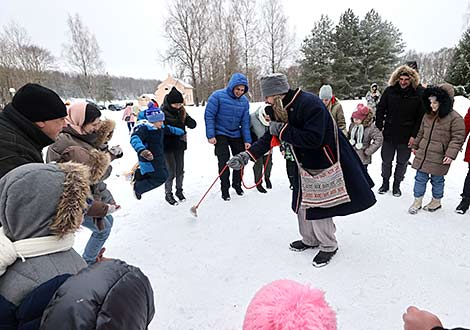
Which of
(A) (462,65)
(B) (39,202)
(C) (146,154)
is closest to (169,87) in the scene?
(A) (462,65)

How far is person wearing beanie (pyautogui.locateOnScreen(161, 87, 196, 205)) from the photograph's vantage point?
4152mm

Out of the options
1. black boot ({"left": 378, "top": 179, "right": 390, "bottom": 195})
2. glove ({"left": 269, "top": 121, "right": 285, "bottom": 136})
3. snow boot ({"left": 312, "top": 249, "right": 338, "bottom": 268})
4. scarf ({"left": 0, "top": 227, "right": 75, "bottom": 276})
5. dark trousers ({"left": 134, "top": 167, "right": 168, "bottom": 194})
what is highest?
glove ({"left": 269, "top": 121, "right": 285, "bottom": 136})

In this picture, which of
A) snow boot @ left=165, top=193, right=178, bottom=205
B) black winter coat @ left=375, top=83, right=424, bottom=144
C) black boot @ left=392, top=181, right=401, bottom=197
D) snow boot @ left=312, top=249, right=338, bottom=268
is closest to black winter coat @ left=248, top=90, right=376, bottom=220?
snow boot @ left=312, top=249, right=338, bottom=268

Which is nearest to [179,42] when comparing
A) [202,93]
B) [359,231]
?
[202,93]

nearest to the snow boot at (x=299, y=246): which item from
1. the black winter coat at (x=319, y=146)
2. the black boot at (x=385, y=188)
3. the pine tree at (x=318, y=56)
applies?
the black winter coat at (x=319, y=146)

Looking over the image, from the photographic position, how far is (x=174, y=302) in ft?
7.75

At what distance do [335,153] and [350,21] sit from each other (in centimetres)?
2505

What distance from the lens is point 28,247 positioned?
1068 millimetres

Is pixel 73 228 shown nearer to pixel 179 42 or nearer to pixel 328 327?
pixel 328 327

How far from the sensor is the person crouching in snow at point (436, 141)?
10.9 feet

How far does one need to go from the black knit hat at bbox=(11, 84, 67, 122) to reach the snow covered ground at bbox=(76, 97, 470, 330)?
1632 mm

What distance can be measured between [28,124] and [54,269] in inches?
38.4

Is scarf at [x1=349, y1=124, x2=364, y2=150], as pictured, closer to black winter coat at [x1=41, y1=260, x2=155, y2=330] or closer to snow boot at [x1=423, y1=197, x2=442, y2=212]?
snow boot at [x1=423, y1=197, x2=442, y2=212]

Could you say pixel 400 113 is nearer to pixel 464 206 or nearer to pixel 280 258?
pixel 464 206
